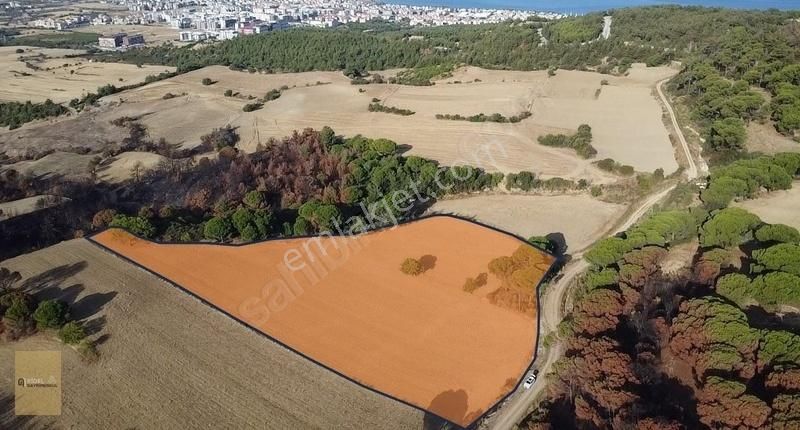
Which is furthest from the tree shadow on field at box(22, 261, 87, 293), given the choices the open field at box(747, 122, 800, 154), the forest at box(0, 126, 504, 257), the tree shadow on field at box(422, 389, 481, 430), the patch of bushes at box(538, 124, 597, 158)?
the open field at box(747, 122, 800, 154)

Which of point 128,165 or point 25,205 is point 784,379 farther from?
point 128,165

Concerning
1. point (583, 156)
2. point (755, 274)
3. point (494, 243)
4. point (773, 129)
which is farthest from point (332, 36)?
point (755, 274)

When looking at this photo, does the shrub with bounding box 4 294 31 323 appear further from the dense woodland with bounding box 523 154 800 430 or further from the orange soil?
the dense woodland with bounding box 523 154 800 430

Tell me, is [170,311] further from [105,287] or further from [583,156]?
[583,156]

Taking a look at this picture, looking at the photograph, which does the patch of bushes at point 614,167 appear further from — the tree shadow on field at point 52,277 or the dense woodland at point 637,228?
the tree shadow on field at point 52,277

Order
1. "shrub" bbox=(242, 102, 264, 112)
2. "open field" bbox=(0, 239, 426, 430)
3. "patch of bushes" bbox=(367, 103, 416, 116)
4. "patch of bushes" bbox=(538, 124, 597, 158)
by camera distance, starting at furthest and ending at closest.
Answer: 1. "shrub" bbox=(242, 102, 264, 112)
2. "patch of bushes" bbox=(367, 103, 416, 116)
3. "patch of bushes" bbox=(538, 124, 597, 158)
4. "open field" bbox=(0, 239, 426, 430)

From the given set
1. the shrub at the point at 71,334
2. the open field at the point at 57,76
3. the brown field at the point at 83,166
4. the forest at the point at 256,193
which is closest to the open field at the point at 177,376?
the shrub at the point at 71,334

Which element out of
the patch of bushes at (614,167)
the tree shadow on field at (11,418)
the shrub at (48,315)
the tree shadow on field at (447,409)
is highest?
the patch of bushes at (614,167)
